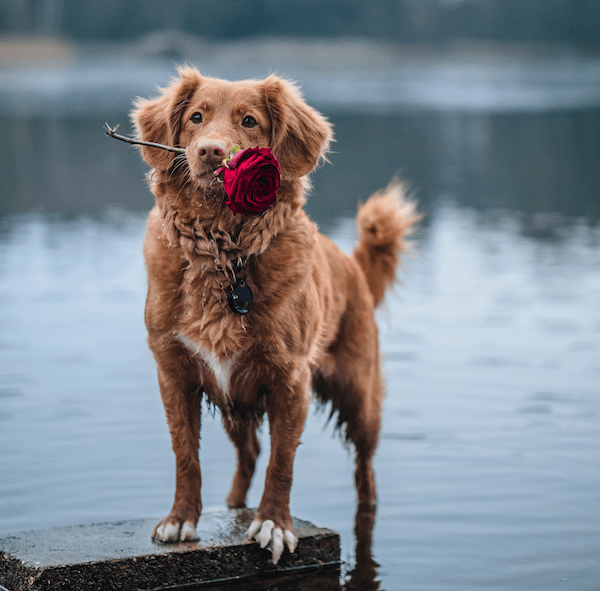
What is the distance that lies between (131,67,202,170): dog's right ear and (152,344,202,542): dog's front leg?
0.88 m

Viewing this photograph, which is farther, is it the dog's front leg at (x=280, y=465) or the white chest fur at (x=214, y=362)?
the dog's front leg at (x=280, y=465)

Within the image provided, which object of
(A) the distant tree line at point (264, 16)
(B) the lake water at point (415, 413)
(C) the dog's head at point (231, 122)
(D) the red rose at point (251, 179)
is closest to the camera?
(D) the red rose at point (251, 179)

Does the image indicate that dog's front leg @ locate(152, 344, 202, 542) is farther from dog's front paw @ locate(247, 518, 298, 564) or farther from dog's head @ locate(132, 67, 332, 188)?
dog's head @ locate(132, 67, 332, 188)

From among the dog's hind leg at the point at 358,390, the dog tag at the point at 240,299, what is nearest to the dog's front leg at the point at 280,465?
the dog tag at the point at 240,299

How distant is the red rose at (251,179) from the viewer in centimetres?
340

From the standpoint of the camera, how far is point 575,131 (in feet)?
155

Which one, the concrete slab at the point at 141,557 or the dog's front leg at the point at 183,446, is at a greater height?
the dog's front leg at the point at 183,446

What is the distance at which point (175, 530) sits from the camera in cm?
410

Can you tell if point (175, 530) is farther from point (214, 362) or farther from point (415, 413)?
point (415, 413)

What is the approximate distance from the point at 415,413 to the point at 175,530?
3116 mm

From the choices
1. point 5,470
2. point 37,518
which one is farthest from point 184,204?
point 5,470

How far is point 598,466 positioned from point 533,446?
1.60 feet

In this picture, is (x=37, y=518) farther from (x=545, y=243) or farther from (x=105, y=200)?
(x=105, y=200)

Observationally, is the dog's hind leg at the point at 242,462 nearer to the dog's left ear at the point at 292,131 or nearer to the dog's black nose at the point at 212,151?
the dog's left ear at the point at 292,131
